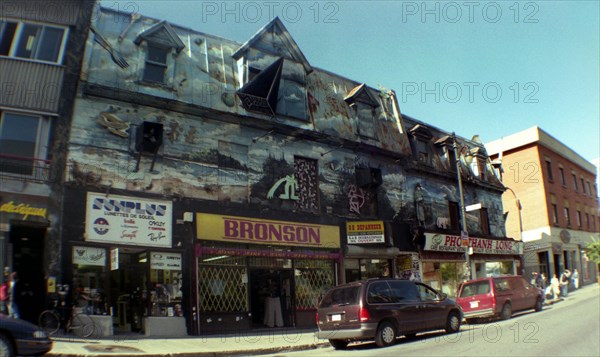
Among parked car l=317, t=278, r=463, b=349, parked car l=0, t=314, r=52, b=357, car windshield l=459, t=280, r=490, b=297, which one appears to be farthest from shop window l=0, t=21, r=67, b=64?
car windshield l=459, t=280, r=490, b=297

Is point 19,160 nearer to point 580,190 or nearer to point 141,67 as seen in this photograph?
point 141,67

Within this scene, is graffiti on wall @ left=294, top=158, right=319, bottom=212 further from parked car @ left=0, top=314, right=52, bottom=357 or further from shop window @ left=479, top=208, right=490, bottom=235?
shop window @ left=479, top=208, right=490, bottom=235

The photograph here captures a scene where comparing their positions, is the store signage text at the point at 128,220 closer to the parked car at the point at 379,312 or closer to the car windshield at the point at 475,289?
the parked car at the point at 379,312

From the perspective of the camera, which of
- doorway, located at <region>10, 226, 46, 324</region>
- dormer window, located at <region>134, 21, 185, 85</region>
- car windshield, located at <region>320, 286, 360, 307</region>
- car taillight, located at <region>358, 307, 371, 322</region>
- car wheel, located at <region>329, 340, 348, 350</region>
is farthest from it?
dormer window, located at <region>134, 21, 185, 85</region>

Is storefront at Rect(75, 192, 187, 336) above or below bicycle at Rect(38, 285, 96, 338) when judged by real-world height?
above

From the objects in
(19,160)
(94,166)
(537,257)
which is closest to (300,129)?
(94,166)

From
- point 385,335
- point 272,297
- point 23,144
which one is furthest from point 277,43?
point 385,335

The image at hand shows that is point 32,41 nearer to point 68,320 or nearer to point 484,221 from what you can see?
point 68,320

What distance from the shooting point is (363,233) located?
1984 cm

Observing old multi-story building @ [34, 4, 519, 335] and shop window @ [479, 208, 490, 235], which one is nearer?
old multi-story building @ [34, 4, 519, 335]

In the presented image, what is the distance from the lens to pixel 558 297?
27656mm

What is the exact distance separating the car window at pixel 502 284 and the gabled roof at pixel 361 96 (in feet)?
30.9

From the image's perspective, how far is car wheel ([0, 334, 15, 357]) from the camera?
8.46m

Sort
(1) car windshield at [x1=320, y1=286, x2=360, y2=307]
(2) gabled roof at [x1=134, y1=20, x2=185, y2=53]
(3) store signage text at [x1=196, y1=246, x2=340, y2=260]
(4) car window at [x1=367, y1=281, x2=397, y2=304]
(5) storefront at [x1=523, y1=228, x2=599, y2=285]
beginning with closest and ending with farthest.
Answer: (4) car window at [x1=367, y1=281, x2=397, y2=304] < (1) car windshield at [x1=320, y1=286, x2=360, y2=307] < (3) store signage text at [x1=196, y1=246, x2=340, y2=260] < (2) gabled roof at [x1=134, y1=20, x2=185, y2=53] < (5) storefront at [x1=523, y1=228, x2=599, y2=285]
